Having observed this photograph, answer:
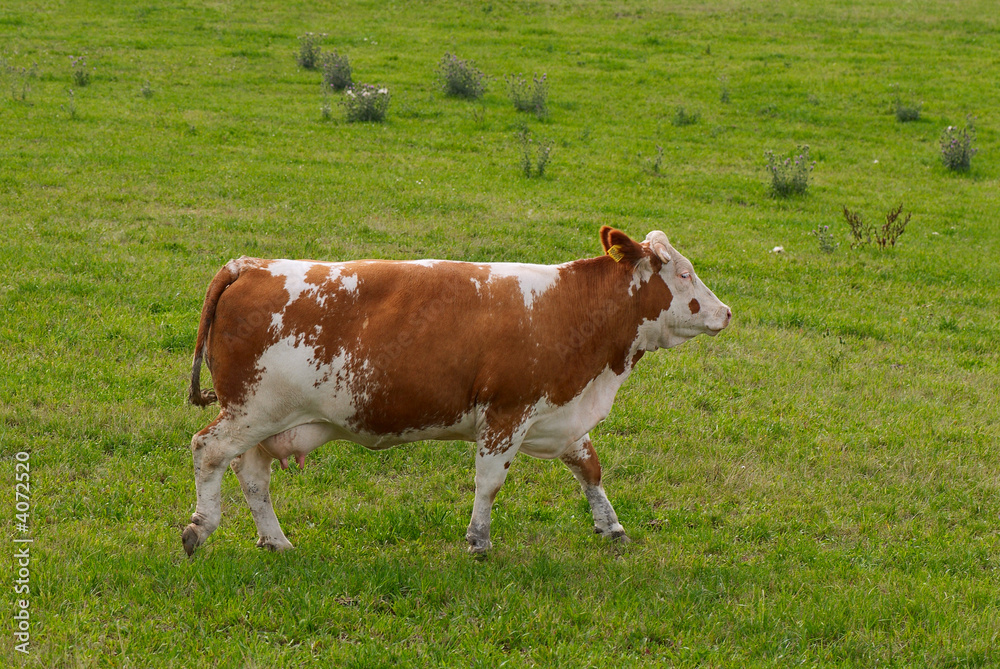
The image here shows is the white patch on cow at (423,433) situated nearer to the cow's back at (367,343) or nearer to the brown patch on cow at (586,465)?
the cow's back at (367,343)

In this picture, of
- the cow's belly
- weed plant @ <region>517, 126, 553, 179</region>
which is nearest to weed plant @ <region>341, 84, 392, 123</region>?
weed plant @ <region>517, 126, 553, 179</region>

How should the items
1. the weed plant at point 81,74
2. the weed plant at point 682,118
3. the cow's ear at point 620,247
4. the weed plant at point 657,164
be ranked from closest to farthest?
1. the cow's ear at point 620,247
2. the weed plant at point 657,164
3. the weed plant at point 81,74
4. the weed plant at point 682,118

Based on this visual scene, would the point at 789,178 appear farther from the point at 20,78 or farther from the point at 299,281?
the point at 20,78

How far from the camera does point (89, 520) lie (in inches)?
225

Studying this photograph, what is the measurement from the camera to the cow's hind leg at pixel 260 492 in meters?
5.50

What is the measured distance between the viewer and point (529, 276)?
589 cm

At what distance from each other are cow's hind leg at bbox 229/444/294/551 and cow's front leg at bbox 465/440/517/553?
3.75 feet

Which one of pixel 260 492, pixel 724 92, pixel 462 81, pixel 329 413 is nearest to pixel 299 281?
pixel 329 413

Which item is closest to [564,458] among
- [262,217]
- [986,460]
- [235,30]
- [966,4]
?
[986,460]

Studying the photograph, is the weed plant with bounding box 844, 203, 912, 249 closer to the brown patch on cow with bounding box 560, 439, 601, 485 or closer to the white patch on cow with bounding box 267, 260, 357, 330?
the brown patch on cow with bounding box 560, 439, 601, 485

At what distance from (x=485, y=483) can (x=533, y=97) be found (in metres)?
17.3

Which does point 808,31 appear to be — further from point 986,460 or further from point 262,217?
point 986,460

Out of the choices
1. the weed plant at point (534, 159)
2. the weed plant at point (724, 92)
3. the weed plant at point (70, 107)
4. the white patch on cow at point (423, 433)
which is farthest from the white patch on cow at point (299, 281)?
the weed plant at point (724, 92)

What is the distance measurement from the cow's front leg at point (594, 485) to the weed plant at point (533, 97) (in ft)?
53.2
